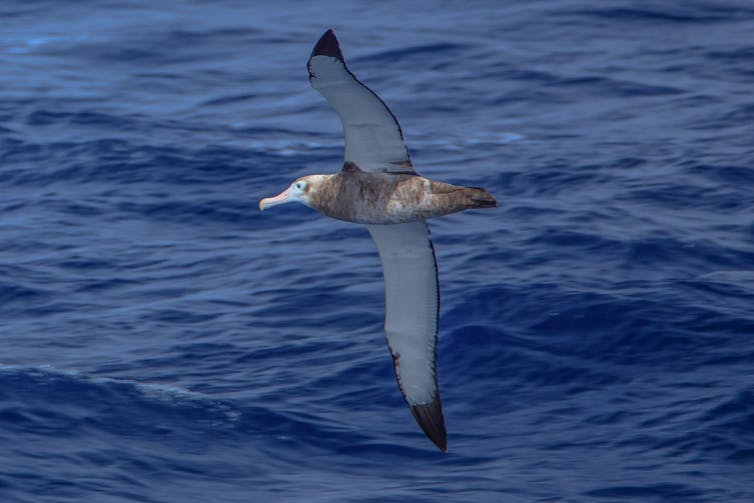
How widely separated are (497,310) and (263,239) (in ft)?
13.3

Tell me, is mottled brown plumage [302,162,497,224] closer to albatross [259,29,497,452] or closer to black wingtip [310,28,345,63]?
albatross [259,29,497,452]

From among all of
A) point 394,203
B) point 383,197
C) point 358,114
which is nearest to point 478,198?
point 394,203

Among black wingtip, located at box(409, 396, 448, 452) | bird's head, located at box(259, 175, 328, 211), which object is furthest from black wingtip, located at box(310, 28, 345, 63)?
black wingtip, located at box(409, 396, 448, 452)

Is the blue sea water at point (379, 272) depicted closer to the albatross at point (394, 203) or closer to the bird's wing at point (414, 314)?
the bird's wing at point (414, 314)

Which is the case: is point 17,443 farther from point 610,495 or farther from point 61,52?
point 61,52

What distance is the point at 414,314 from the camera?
42.3 ft

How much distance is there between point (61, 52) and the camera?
26688 millimetres

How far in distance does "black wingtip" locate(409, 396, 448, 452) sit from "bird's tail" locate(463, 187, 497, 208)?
2.79 m

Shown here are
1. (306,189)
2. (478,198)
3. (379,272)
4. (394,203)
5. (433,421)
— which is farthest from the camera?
(379,272)

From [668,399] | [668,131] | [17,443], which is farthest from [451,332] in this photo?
[668,131]

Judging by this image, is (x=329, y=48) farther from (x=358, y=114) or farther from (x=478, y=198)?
(x=478, y=198)

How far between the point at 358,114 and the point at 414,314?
107 inches

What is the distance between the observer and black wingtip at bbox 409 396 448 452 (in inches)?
503

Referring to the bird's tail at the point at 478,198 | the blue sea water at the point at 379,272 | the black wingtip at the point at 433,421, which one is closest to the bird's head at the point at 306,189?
the bird's tail at the point at 478,198
